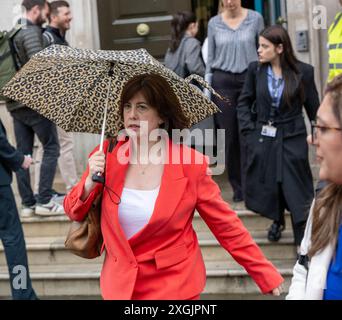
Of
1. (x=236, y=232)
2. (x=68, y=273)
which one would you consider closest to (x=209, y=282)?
(x=68, y=273)

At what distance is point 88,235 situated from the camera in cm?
378

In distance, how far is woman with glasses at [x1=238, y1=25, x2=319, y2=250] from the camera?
6395mm

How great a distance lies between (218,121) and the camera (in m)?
7.59

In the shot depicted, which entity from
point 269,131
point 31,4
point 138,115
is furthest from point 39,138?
point 138,115

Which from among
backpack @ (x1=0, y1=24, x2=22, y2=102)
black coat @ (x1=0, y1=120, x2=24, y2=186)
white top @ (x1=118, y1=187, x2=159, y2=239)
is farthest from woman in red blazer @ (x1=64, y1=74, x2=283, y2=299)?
backpack @ (x1=0, y1=24, x2=22, y2=102)

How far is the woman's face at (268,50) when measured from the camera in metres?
6.45

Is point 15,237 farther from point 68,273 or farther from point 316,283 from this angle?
point 316,283

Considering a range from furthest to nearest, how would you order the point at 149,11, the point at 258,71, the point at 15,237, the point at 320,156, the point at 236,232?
the point at 149,11, the point at 258,71, the point at 15,237, the point at 236,232, the point at 320,156

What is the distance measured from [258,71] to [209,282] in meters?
1.73

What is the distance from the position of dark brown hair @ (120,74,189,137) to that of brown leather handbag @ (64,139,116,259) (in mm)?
489

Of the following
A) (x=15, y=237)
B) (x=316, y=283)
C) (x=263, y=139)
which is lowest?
(x=15, y=237)

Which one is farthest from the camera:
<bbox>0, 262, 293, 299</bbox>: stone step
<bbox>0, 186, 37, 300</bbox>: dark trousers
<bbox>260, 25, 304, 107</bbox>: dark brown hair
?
<bbox>0, 262, 293, 299</bbox>: stone step

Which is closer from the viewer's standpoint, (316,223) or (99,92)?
(316,223)

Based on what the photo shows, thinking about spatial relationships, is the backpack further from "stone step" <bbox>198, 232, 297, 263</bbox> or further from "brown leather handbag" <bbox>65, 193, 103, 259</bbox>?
"brown leather handbag" <bbox>65, 193, 103, 259</bbox>
